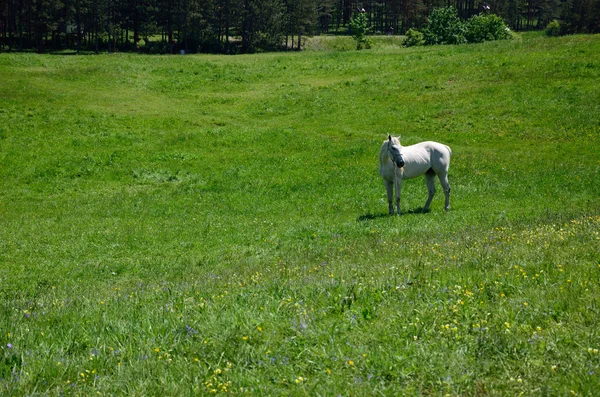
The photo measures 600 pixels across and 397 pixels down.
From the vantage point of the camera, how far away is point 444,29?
90.5 metres

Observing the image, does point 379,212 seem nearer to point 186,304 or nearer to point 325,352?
point 186,304

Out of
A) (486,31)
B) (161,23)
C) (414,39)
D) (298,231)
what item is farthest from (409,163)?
(161,23)

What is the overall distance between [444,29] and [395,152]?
253ft

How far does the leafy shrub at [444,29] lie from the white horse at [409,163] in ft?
238

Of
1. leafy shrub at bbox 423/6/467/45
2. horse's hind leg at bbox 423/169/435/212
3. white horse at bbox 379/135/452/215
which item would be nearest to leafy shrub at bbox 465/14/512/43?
leafy shrub at bbox 423/6/467/45

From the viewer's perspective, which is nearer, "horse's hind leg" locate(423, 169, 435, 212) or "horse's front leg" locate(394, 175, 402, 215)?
"horse's front leg" locate(394, 175, 402, 215)

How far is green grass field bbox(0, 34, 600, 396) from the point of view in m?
6.24

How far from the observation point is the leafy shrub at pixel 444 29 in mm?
89625

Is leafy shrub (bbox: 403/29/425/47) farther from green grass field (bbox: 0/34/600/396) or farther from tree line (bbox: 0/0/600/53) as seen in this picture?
green grass field (bbox: 0/34/600/396)

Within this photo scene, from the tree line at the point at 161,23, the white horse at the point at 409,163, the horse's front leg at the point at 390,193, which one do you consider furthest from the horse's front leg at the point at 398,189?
the tree line at the point at 161,23

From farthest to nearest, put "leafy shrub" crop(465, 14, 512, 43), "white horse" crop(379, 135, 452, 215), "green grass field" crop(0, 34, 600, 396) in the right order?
"leafy shrub" crop(465, 14, 512, 43) → "white horse" crop(379, 135, 452, 215) → "green grass field" crop(0, 34, 600, 396)

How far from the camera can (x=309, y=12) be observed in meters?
124

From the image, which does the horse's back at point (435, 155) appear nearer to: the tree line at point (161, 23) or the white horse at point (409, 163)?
the white horse at point (409, 163)

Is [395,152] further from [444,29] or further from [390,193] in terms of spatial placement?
[444,29]
